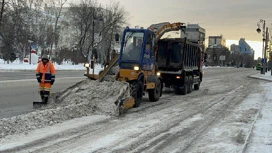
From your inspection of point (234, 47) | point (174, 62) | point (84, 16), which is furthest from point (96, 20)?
point (234, 47)

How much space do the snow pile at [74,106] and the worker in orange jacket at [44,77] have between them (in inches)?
10.8

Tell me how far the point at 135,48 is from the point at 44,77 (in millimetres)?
3361

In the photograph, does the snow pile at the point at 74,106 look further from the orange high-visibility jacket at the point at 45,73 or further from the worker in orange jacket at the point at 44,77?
the orange high-visibility jacket at the point at 45,73

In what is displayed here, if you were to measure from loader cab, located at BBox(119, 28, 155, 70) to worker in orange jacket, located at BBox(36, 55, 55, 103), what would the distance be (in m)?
2.51

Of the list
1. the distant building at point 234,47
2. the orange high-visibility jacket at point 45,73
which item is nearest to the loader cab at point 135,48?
the orange high-visibility jacket at point 45,73

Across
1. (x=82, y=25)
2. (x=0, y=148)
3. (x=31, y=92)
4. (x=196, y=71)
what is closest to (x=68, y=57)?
(x=82, y=25)

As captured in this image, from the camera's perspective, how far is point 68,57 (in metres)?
62.6

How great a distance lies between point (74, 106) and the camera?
A: 9867 mm

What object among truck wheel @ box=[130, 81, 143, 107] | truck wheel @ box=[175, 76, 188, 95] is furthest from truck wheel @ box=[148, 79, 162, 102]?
truck wheel @ box=[175, 76, 188, 95]

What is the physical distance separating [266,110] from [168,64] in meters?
6.16

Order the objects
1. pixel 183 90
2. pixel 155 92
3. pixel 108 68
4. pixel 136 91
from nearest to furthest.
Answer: pixel 136 91 → pixel 108 68 → pixel 155 92 → pixel 183 90

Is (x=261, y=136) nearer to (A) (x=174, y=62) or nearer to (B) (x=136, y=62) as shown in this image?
(B) (x=136, y=62)

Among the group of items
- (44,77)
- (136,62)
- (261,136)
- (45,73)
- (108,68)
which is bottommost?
(261,136)

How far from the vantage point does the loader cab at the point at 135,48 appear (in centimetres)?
1251
